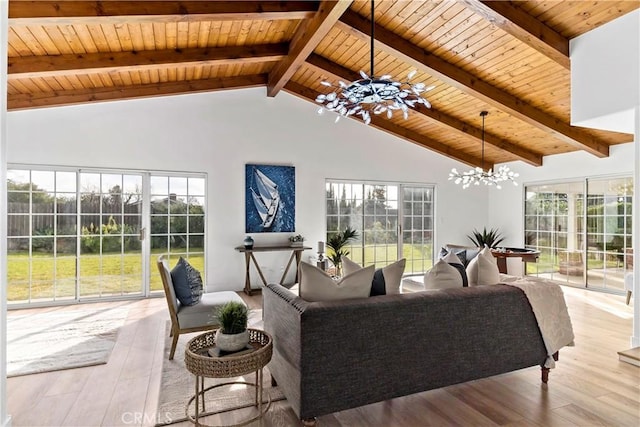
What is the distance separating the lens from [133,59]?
4137mm

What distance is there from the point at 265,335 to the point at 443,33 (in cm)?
371

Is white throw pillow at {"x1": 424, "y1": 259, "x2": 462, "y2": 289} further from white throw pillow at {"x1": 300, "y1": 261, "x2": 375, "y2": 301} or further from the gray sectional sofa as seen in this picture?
white throw pillow at {"x1": 300, "y1": 261, "x2": 375, "y2": 301}

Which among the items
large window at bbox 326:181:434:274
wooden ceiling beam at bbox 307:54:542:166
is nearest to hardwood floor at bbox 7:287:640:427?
large window at bbox 326:181:434:274

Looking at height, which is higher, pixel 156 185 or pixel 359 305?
pixel 156 185

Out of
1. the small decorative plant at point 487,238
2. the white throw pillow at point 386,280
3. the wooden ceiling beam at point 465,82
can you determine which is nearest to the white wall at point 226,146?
the small decorative plant at point 487,238

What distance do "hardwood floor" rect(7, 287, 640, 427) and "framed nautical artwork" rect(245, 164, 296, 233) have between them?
114 inches

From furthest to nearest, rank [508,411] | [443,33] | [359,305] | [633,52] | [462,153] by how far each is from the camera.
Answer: [462,153] → [443,33] → [633,52] → [508,411] → [359,305]

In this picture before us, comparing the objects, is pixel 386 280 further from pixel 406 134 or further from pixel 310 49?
pixel 406 134

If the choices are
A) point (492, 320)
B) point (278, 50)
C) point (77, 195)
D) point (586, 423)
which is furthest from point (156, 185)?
point (586, 423)

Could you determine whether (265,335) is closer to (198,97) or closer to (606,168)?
(198,97)

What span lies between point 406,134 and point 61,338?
20.2 ft

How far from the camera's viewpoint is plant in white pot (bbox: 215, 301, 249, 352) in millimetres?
2148

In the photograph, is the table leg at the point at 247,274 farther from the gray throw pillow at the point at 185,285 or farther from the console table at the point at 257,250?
the gray throw pillow at the point at 185,285

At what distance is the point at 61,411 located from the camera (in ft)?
7.73
